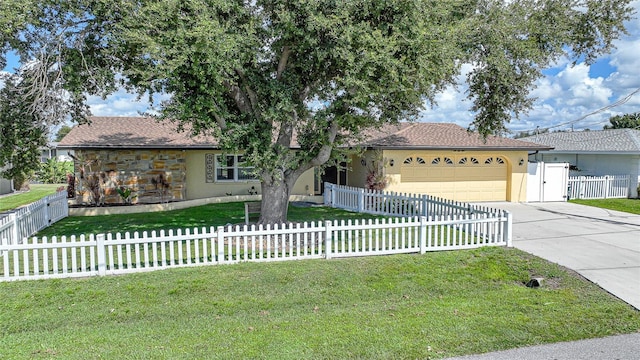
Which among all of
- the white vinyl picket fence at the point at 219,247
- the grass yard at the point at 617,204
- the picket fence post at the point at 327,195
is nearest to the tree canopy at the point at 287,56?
Result: the white vinyl picket fence at the point at 219,247

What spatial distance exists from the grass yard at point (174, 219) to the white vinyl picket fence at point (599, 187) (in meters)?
12.1

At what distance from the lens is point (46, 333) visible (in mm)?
5031

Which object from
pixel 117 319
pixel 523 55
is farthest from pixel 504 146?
pixel 117 319

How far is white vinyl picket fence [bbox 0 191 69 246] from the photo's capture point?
341 inches

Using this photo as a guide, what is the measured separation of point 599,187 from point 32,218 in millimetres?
23346

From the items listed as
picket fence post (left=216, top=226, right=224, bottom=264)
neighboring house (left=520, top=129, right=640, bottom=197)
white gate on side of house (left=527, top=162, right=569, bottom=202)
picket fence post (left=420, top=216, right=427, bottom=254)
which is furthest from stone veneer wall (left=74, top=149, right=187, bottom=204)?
neighboring house (left=520, top=129, right=640, bottom=197)

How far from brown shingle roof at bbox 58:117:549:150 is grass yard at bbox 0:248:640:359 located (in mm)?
9083

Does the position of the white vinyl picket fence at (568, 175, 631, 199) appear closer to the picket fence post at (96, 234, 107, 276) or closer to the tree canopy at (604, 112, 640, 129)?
the picket fence post at (96, 234, 107, 276)

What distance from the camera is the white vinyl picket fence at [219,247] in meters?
7.08

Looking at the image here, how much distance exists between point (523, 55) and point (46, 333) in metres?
11.9

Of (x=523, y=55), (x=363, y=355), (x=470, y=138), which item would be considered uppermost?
(x=523, y=55)

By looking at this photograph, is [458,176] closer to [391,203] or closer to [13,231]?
[391,203]

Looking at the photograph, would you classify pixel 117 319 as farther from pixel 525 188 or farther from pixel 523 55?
pixel 525 188

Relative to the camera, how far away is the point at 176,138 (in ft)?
56.2
